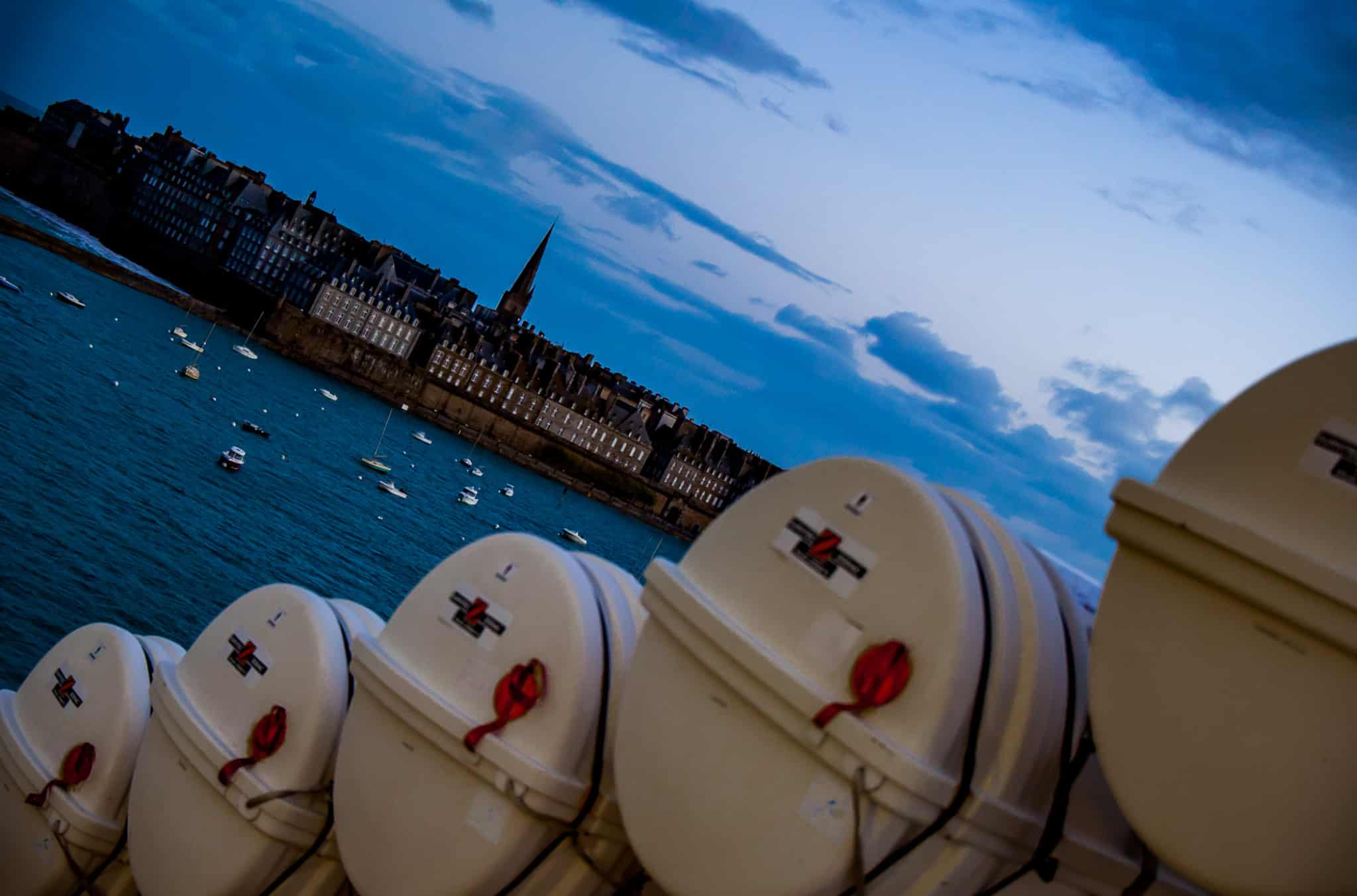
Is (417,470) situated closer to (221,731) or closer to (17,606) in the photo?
(17,606)

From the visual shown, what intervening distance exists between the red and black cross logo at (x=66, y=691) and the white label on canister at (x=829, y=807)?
3760 millimetres

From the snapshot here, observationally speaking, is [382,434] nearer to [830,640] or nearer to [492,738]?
[492,738]

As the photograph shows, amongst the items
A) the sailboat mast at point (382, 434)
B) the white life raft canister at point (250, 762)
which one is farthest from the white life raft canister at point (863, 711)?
the sailboat mast at point (382, 434)

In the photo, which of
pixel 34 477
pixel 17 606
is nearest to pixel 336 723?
pixel 17 606

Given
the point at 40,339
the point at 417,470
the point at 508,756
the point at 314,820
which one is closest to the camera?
the point at 508,756

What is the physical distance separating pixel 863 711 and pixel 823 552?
44 cm

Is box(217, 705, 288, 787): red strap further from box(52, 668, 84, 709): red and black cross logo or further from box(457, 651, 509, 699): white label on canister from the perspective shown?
box(52, 668, 84, 709): red and black cross logo

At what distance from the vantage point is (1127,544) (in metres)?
2.77

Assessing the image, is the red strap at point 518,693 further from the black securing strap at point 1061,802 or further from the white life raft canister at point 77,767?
the white life raft canister at point 77,767

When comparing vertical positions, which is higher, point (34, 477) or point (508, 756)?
point (508, 756)

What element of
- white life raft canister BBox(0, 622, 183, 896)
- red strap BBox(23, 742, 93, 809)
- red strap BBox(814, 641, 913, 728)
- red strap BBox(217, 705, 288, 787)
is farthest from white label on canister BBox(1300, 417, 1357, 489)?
red strap BBox(23, 742, 93, 809)

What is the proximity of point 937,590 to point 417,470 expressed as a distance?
2945 inches

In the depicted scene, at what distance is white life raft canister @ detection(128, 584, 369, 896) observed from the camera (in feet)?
15.1

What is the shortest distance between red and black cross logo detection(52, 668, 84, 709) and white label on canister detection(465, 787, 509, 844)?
247 cm
